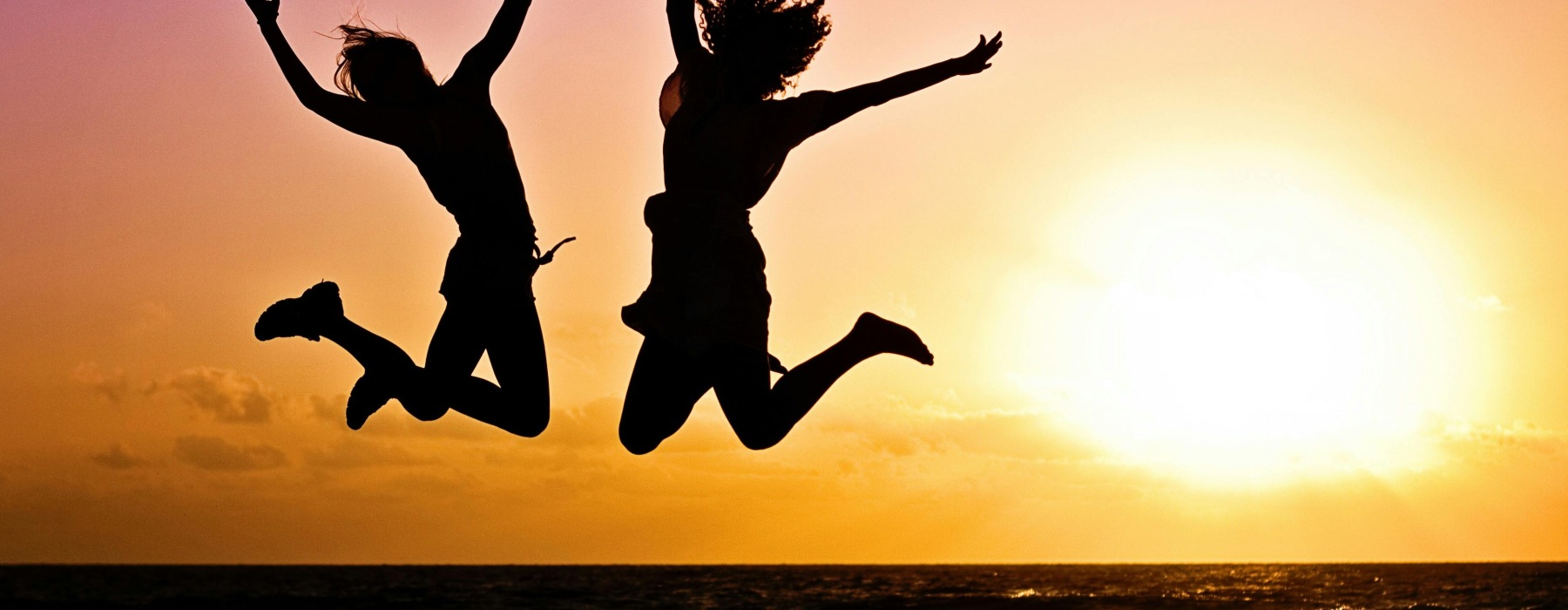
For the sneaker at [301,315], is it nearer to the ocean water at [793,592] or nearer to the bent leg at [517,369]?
the bent leg at [517,369]

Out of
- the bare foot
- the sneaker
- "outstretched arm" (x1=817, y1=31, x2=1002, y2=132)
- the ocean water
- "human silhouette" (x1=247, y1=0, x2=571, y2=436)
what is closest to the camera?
the sneaker

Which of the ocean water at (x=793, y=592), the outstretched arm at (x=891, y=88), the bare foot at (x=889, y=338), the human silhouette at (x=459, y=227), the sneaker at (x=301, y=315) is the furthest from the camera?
the ocean water at (x=793, y=592)

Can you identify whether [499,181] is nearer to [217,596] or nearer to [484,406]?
[484,406]

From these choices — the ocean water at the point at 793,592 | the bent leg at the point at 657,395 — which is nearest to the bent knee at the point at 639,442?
the bent leg at the point at 657,395

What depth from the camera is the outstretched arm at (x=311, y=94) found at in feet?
18.1

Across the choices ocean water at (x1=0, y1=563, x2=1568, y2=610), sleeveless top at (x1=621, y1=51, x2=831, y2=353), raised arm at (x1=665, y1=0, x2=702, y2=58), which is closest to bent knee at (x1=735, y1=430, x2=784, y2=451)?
sleeveless top at (x1=621, y1=51, x2=831, y2=353)

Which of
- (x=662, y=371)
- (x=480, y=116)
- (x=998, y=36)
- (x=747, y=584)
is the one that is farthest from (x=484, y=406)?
(x=747, y=584)

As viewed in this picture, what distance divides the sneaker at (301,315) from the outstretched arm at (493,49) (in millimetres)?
A: 972

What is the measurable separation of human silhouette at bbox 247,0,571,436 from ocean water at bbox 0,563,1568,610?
50.7 meters

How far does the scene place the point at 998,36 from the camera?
19.6ft

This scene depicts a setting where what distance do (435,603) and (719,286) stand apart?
198 ft

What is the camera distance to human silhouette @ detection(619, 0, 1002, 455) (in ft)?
18.5

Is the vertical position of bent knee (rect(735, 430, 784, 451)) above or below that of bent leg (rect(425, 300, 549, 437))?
below

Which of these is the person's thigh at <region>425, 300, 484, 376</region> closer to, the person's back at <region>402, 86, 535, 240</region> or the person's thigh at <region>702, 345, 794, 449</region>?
the person's back at <region>402, 86, 535, 240</region>
